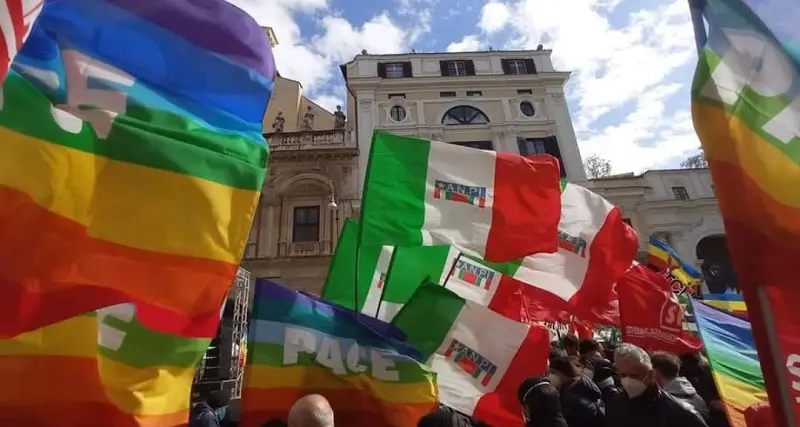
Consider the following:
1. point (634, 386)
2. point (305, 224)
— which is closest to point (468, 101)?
point (305, 224)

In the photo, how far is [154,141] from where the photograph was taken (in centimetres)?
276

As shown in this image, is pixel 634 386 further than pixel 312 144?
No

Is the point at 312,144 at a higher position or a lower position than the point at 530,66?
lower

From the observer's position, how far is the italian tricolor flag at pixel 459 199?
509 cm

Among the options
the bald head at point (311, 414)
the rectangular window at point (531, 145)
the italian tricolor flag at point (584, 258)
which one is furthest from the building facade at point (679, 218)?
the bald head at point (311, 414)

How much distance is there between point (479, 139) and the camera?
22.9 metres

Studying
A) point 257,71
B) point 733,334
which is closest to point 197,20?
point 257,71

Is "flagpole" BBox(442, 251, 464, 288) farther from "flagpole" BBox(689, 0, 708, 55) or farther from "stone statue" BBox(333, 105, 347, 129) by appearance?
"stone statue" BBox(333, 105, 347, 129)

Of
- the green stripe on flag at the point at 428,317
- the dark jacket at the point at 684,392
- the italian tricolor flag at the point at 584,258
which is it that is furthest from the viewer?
the italian tricolor flag at the point at 584,258

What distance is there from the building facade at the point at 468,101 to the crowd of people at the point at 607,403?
1817cm

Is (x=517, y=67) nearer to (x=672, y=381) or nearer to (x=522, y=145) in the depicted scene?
(x=522, y=145)

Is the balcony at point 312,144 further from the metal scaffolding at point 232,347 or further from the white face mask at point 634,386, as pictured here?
the white face mask at point 634,386

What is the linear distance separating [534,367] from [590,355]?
6.30 ft

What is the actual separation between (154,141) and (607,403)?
3632 millimetres
